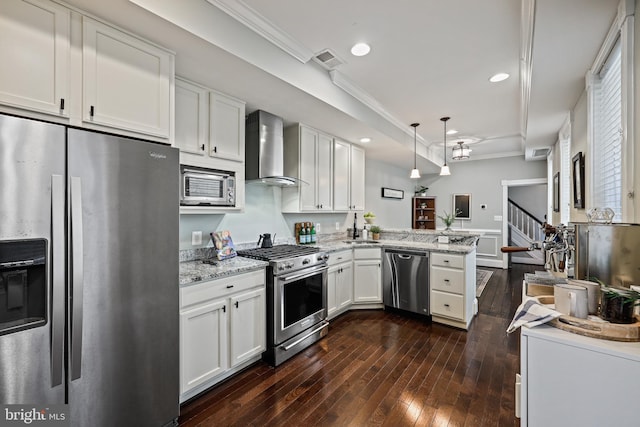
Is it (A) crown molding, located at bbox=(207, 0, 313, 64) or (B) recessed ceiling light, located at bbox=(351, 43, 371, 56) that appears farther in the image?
(B) recessed ceiling light, located at bbox=(351, 43, 371, 56)

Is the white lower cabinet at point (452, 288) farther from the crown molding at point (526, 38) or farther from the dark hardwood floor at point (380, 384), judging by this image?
the crown molding at point (526, 38)

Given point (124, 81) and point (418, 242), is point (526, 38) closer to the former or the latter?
point (418, 242)

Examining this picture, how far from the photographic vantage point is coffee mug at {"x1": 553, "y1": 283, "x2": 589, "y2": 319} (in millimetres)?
1052

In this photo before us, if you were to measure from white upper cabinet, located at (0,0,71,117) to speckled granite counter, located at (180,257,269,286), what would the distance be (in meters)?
1.17

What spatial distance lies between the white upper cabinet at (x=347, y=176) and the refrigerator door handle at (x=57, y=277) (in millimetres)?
3017

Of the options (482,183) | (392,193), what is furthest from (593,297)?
(482,183)

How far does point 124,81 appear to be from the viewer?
5.50 feet

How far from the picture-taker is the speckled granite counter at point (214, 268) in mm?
1958

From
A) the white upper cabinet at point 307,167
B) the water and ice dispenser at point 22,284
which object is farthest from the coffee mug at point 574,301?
the white upper cabinet at point 307,167

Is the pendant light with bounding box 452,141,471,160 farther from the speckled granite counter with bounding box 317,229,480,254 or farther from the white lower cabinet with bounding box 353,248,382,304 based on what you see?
the white lower cabinet with bounding box 353,248,382,304

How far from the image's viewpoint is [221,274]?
212cm

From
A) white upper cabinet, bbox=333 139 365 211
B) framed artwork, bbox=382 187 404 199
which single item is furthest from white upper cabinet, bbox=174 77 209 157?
framed artwork, bbox=382 187 404 199

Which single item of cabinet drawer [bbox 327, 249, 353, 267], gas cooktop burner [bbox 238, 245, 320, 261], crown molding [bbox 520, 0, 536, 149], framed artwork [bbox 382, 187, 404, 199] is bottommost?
cabinet drawer [bbox 327, 249, 353, 267]

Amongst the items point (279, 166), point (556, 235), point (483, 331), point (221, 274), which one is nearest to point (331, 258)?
point (279, 166)
